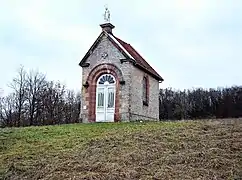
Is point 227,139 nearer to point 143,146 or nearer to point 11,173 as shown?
point 143,146

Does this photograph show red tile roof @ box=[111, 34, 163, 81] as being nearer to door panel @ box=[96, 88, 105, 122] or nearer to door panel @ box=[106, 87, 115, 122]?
door panel @ box=[106, 87, 115, 122]

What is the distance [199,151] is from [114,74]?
14.1m

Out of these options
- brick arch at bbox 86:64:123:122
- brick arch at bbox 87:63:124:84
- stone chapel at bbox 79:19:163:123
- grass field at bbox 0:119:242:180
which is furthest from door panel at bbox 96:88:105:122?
grass field at bbox 0:119:242:180

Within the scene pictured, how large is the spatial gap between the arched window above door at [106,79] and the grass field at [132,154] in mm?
8482

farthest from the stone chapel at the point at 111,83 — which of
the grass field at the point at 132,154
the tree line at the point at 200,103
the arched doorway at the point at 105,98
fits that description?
the tree line at the point at 200,103

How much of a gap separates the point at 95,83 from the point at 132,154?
1403 cm

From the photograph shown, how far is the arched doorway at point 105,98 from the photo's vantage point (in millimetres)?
25844

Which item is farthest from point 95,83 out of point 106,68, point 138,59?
point 138,59

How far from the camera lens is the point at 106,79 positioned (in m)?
26.7

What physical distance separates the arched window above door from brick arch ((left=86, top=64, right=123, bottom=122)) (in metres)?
0.21

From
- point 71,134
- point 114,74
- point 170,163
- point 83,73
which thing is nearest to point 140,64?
point 114,74

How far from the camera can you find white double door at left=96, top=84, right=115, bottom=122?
25812 millimetres

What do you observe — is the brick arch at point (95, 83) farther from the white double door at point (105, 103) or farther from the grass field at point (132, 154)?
the grass field at point (132, 154)

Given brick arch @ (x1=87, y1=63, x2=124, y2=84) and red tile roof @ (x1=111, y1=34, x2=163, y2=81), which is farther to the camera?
red tile roof @ (x1=111, y1=34, x2=163, y2=81)
